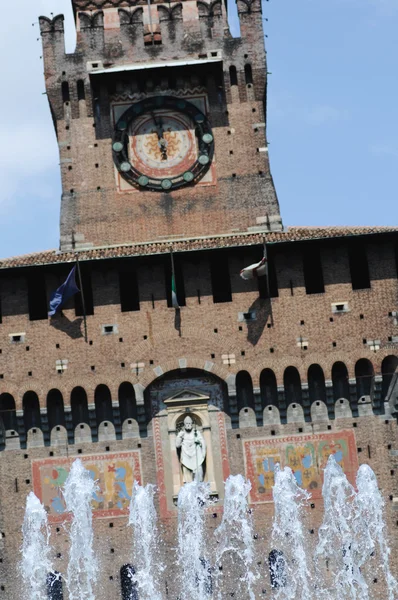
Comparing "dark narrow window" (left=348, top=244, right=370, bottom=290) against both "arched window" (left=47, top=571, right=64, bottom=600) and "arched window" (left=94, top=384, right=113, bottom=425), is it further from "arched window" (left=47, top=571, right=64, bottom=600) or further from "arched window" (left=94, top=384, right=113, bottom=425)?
"arched window" (left=47, top=571, right=64, bottom=600)

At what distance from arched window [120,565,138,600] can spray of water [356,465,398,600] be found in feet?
19.8

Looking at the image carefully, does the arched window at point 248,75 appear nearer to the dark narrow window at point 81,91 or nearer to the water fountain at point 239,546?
the dark narrow window at point 81,91

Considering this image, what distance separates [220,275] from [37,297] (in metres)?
4.93

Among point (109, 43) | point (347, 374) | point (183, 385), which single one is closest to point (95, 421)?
point (183, 385)

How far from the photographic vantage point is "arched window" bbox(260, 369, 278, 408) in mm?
42344

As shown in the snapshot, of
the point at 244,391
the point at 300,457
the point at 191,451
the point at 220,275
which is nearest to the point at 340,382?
the point at 300,457

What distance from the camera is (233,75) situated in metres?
45.6

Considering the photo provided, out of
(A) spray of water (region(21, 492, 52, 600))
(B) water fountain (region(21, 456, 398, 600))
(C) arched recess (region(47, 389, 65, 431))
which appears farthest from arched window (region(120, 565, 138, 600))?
(C) arched recess (region(47, 389, 65, 431))

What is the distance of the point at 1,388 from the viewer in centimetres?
4212

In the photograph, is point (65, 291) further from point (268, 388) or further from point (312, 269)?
point (312, 269)

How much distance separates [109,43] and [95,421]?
36.2 ft

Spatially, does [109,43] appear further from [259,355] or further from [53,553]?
[53,553]

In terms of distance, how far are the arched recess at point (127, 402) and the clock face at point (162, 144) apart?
604 cm

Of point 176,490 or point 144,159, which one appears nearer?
point 176,490
